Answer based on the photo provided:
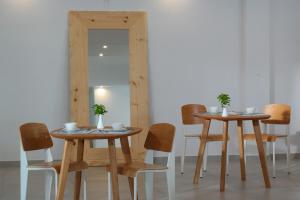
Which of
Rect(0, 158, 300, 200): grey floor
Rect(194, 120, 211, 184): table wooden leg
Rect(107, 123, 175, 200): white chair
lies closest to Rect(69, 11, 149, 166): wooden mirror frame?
Rect(0, 158, 300, 200): grey floor

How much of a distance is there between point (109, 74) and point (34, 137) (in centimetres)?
237

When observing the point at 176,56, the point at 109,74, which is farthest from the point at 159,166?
the point at 176,56

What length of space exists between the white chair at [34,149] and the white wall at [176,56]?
2201 mm

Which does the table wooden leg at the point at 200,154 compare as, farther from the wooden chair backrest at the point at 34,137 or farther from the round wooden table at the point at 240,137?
the wooden chair backrest at the point at 34,137

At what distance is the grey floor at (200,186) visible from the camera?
13.7ft

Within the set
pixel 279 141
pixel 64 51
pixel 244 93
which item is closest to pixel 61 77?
pixel 64 51

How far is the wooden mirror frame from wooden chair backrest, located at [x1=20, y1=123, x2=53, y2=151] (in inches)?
79.0

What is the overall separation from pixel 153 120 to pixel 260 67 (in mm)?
1738

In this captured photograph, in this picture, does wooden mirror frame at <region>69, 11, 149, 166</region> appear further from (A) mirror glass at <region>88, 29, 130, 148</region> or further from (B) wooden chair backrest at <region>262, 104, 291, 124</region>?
(B) wooden chair backrest at <region>262, 104, 291, 124</region>

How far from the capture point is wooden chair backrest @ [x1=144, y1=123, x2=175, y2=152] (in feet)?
11.1

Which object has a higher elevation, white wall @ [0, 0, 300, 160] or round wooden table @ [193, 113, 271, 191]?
white wall @ [0, 0, 300, 160]

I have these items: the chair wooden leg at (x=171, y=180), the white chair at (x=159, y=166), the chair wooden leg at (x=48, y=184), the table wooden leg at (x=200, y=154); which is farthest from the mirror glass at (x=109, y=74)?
the chair wooden leg at (x=171, y=180)

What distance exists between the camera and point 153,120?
6.04 m

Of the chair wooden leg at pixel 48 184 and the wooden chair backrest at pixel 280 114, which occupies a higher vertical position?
the wooden chair backrest at pixel 280 114
